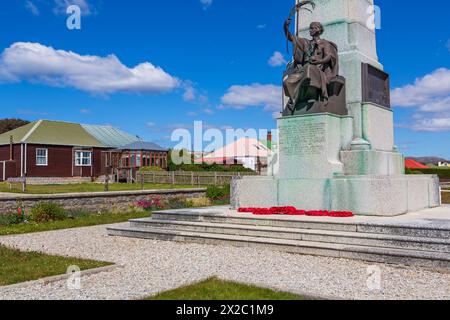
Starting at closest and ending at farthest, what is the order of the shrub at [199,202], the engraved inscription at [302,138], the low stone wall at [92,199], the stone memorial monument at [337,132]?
the stone memorial monument at [337,132] < the engraved inscription at [302,138] < the low stone wall at [92,199] < the shrub at [199,202]

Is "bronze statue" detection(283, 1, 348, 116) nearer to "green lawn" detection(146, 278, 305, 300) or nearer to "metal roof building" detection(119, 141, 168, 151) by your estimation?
"green lawn" detection(146, 278, 305, 300)

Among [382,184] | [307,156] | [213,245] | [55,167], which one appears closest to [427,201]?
[382,184]

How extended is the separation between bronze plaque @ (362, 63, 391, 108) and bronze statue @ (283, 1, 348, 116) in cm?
65

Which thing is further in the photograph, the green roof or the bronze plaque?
the green roof

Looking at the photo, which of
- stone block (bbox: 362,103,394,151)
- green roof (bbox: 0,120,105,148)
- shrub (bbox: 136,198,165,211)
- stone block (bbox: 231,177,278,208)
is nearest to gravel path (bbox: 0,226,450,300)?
stone block (bbox: 231,177,278,208)

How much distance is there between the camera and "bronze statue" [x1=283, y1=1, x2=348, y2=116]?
35.6 ft

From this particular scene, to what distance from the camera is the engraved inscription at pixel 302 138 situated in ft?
34.7

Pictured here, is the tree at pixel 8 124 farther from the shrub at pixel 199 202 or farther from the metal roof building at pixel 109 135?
the shrub at pixel 199 202

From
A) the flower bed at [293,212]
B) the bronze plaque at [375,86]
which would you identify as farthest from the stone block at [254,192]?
the bronze plaque at [375,86]

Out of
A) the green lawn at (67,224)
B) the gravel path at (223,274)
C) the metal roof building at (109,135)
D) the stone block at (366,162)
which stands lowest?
the green lawn at (67,224)

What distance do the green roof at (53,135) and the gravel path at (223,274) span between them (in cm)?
3224

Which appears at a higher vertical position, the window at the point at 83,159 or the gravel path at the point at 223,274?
the window at the point at 83,159
